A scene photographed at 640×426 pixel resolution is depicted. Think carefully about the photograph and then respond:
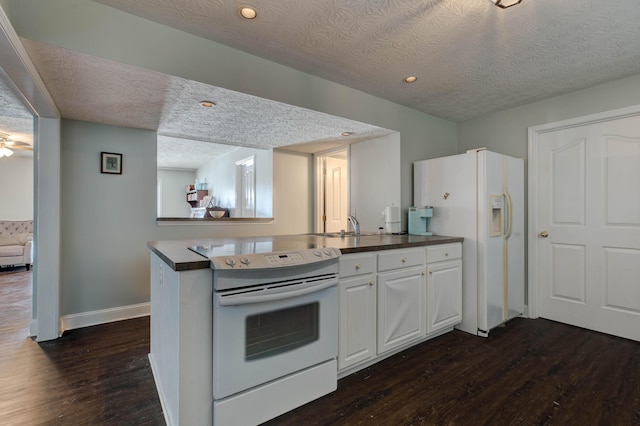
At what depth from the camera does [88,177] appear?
303 centimetres

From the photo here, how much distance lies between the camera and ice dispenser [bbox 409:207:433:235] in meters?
3.18

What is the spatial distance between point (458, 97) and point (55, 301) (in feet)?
13.9

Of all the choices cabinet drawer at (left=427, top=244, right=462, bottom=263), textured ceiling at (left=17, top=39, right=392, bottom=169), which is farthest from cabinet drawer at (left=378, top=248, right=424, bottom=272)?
textured ceiling at (left=17, top=39, right=392, bottom=169)

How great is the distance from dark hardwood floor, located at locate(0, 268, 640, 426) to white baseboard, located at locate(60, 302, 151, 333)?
0.18m

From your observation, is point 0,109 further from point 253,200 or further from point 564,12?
point 564,12

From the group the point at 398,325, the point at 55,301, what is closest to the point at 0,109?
the point at 55,301

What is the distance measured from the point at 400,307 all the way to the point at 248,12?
2247 mm

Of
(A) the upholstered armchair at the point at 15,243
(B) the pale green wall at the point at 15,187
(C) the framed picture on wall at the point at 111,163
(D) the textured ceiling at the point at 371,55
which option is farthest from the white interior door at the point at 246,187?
(B) the pale green wall at the point at 15,187

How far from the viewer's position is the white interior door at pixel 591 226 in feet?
8.86

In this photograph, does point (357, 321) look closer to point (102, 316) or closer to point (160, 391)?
point (160, 391)

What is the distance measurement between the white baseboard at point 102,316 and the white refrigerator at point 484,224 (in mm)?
3237

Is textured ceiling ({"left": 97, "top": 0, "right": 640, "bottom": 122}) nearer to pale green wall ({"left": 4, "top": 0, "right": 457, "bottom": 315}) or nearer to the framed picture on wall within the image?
pale green wall ({"left": 4, "top": 0, "right": 457, "bottom": 315})

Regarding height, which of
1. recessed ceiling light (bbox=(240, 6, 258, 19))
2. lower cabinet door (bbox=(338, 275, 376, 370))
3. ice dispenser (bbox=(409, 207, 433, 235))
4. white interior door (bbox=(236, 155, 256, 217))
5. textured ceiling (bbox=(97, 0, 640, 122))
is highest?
textured ceiling (bbox=(97, 0, 640, 122))

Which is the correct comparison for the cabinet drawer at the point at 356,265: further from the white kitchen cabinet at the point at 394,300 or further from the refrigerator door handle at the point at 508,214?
the refrigerator door handle at the point at 508,214
